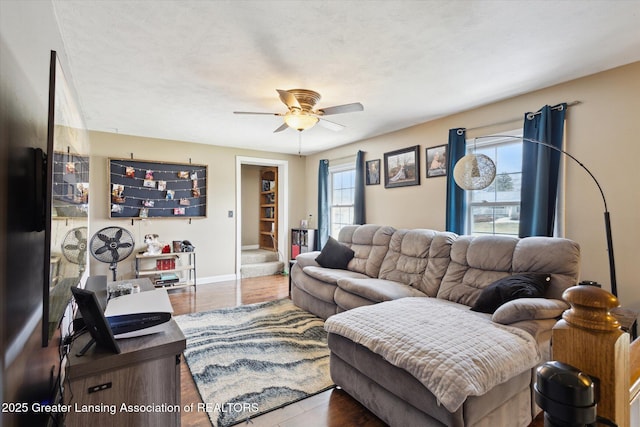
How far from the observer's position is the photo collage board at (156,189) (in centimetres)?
442

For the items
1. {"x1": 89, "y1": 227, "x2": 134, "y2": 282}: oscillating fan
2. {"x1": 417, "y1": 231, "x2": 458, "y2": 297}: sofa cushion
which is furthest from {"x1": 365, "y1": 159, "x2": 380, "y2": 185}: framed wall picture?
{"x1": 89, "y1": 227, "x2": 134, "y2": 282}: oscillating fan

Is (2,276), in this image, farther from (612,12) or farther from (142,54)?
(612,12)

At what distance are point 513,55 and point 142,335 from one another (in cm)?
298

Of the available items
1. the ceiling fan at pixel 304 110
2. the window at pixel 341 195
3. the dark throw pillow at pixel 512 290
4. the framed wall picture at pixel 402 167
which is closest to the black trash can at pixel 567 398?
the dark throw pillow at pixel 512 290

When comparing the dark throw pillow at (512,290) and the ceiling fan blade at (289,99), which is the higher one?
the ceiling fan blade at (289,99)

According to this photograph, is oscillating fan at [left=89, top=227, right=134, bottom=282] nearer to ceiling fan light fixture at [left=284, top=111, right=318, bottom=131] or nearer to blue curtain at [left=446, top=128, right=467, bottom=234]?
ceiling fan light fixture at [left=284, top=111, right=318, bottom=131]

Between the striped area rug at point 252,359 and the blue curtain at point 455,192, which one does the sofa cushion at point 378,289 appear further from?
the blue curtain at point 455,192

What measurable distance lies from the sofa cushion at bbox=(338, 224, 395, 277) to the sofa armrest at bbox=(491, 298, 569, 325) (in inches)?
64.9

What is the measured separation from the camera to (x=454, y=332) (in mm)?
1716

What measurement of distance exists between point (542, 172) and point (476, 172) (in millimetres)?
565

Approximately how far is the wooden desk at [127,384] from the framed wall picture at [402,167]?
3466mm

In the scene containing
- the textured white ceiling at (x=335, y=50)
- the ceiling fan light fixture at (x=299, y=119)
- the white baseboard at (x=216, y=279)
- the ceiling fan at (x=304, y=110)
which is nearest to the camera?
the textured white ceiling at (x=335, y=50)

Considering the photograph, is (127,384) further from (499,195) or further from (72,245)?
(499,195)

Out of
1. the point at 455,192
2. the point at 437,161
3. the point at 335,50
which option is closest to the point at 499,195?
the point at 455,192
